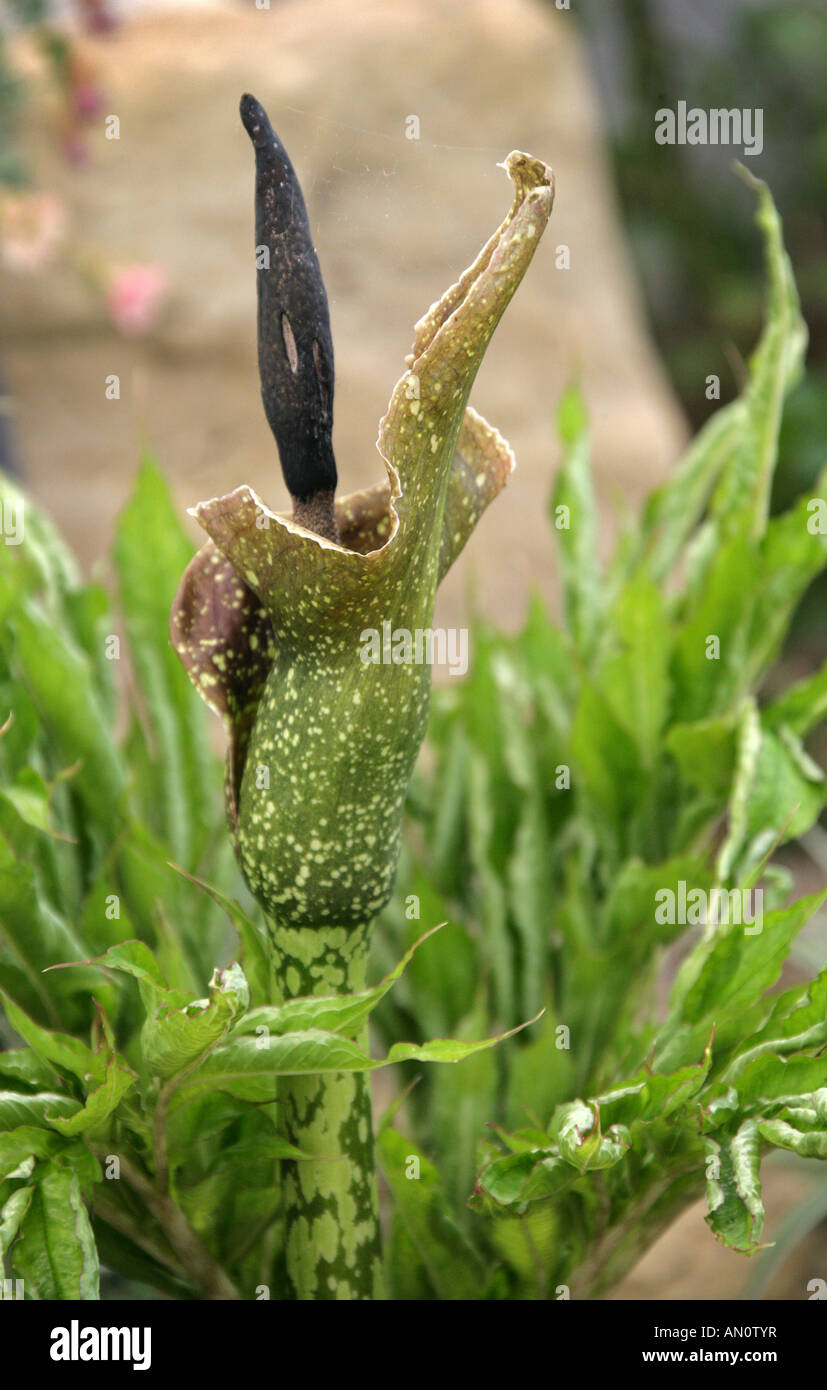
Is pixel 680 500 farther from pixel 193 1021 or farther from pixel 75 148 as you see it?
pixel 75 148

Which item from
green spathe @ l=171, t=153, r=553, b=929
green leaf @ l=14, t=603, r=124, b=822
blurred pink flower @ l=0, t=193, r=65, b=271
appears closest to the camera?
green spathe @ l=171, t=153, r=553, b=929

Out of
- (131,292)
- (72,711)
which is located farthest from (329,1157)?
(131,292)

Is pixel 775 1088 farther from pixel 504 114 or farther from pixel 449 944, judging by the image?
pixel 504 114

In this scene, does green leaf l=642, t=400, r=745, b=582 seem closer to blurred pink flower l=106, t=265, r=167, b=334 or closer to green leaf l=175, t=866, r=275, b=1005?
green leaf l=175, t=866, r=275, b=1005

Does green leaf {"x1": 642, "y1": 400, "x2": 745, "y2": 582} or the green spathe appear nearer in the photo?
the green spathe

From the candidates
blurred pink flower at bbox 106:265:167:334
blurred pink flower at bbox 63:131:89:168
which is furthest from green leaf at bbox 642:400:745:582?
blurred pink flower at bbox 63:131:89:168

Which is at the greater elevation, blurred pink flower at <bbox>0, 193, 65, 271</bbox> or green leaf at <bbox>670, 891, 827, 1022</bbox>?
blurred pink flower at <bbox>0, 193, 65, 271</bbox>
